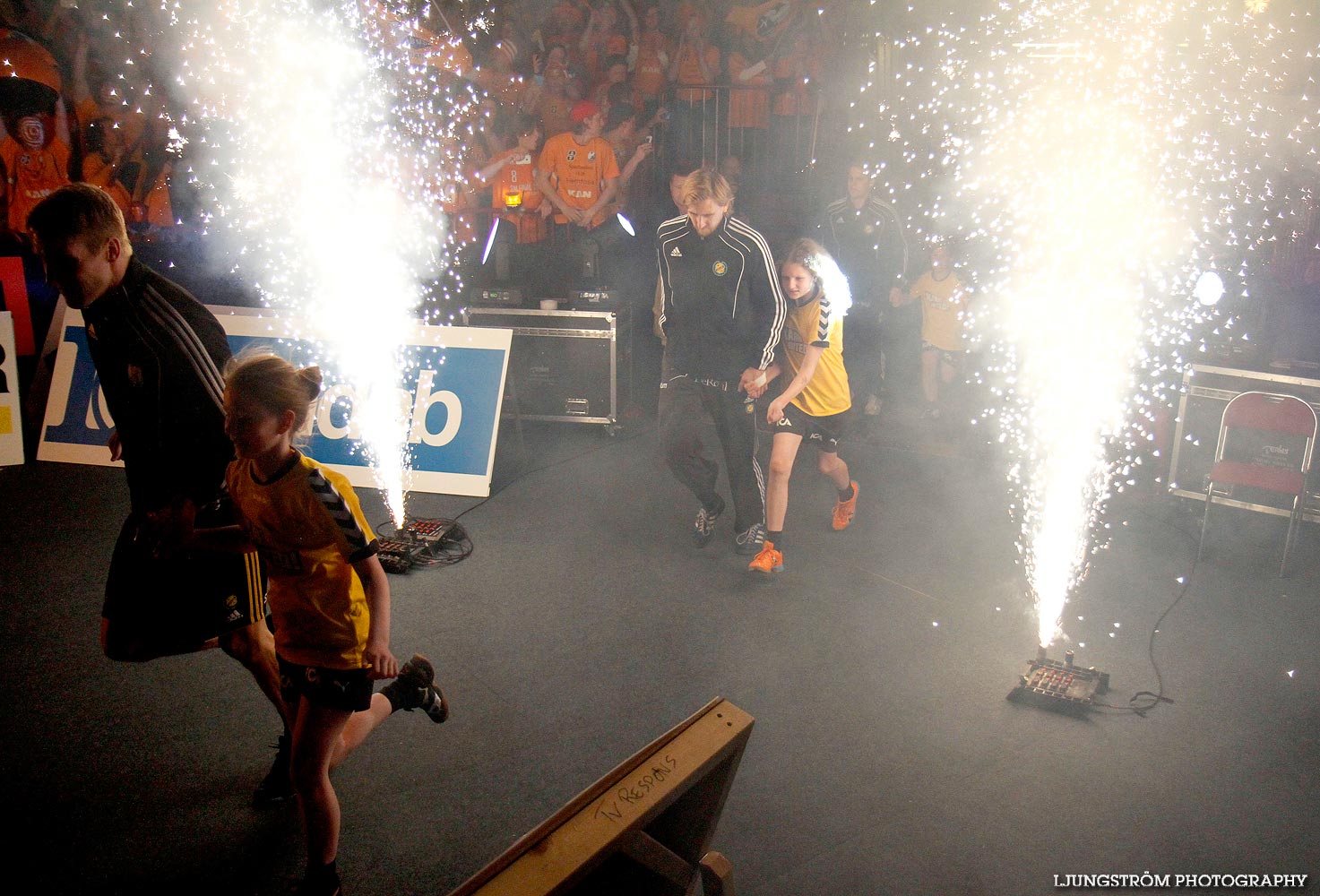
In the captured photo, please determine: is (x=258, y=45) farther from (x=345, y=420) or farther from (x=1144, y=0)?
(x=1144, y=0)

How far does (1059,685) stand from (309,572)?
9.52 feet

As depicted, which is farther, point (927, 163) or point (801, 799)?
point (927, 163)

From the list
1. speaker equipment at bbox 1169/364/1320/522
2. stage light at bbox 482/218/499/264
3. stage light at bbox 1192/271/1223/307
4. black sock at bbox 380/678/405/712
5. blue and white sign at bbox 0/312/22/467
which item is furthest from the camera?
stage light at bbox 482/218/499/264

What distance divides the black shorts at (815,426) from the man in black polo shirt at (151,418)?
294 cm

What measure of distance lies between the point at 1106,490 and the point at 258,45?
727 cm

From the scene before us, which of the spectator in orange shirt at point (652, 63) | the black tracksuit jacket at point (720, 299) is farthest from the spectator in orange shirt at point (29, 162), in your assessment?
the black tracksuit jacket at point (720, 299)

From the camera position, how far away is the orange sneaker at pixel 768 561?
4.91 m

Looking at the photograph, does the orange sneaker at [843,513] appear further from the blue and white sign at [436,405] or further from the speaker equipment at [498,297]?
the speaker equipment at [498,297]

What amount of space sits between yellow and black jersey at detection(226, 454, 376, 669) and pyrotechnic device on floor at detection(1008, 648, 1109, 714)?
2.63 metres

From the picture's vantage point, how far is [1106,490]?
6344 millimetres

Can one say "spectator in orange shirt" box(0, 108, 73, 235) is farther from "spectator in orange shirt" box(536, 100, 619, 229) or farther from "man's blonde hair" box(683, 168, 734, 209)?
"man's blonde hair" box(683, 168, 734, 209)

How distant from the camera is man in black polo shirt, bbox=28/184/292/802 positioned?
2531 millimetres

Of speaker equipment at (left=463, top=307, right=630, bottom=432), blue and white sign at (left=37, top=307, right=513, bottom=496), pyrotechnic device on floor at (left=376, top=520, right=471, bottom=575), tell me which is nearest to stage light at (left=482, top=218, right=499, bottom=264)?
speaker equipment at (left=463, top=307, right=630, bottom=432)

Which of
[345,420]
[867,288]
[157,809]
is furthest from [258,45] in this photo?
[157,809]
